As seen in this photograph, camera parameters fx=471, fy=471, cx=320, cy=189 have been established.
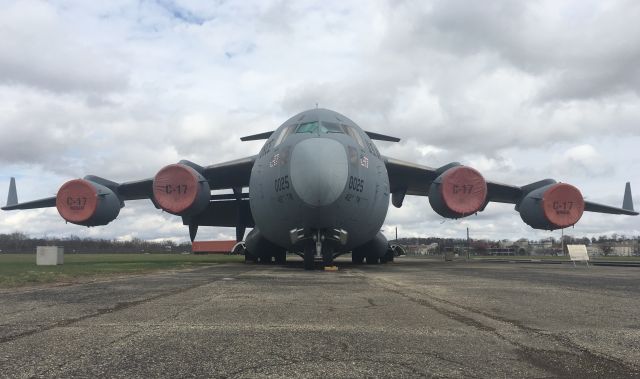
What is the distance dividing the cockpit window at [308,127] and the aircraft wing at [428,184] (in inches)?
215

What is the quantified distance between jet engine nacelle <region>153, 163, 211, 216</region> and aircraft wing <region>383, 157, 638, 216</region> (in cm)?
740

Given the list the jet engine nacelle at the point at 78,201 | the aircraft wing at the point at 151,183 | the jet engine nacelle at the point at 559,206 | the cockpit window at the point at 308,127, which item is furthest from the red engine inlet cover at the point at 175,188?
the jet engine nacelle at the point at 559,206

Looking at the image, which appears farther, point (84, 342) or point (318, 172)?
point (318, 172)

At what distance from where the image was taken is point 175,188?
675 inches

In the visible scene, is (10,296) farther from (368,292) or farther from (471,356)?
(471,356)

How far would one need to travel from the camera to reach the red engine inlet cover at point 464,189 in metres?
16.9

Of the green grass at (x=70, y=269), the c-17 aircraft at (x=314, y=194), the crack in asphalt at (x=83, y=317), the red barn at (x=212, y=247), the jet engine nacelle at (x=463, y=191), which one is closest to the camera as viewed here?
the crack in asphalt at (x=83, y=317)

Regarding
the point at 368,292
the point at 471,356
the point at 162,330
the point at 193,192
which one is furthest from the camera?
the point at 193,192

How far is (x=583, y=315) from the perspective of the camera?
4.84m

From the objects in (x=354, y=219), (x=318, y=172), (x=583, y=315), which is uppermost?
(x=318, y=172)

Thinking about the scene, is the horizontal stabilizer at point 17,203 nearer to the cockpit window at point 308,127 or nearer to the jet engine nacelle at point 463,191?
the cockpit window at point 308,127

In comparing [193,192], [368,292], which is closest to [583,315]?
[368,292]

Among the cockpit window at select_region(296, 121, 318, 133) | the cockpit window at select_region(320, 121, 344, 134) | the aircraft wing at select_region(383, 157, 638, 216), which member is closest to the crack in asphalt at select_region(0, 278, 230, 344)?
the cockpit window at select_region(296, 121, 318, 133)

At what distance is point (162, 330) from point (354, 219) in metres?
9.31
